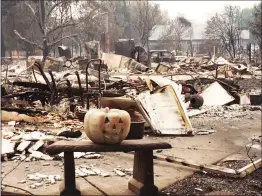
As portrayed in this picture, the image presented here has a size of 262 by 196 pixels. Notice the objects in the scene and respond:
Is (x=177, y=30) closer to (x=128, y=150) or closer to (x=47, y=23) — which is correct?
(x=47, y=23)

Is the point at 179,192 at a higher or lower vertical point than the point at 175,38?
lower

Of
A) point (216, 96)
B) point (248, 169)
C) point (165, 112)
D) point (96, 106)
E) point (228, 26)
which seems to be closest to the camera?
point (248, 169)

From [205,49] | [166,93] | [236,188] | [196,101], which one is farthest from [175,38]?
[236,188]

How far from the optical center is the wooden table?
326 cm

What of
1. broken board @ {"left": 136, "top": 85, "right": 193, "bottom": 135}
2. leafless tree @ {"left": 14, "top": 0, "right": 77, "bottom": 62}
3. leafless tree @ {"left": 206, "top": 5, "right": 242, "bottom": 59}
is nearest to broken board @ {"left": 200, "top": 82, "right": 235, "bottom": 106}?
broken board @ {"left": 136, "top": 85, "right": 193, "bottom": 135}

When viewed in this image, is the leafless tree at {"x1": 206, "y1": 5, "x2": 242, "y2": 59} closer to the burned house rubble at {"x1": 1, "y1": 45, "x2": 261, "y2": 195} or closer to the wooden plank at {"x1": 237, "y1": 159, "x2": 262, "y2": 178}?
the burned house rubble at {"x1": 1, "y1": 45, "x2": 261, "y2": 195}

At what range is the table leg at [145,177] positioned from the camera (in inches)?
137

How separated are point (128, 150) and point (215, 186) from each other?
1.00 m

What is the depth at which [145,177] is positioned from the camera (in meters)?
3.49

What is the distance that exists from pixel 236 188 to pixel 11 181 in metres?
2.04

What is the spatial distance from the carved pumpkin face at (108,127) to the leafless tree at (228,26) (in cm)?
2936

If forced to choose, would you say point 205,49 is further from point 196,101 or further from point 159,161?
point 159,161

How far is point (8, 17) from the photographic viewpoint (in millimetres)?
37906

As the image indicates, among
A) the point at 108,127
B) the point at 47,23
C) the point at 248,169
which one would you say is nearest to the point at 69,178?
the point at 108,127
